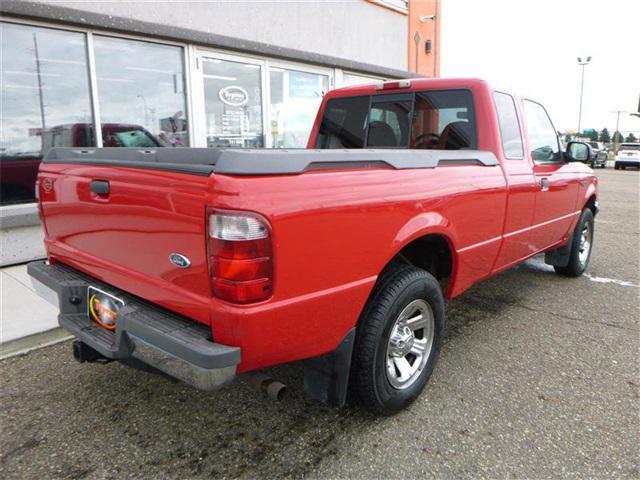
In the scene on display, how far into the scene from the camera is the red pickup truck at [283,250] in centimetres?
179

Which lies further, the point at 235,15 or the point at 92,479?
the point at 235,15

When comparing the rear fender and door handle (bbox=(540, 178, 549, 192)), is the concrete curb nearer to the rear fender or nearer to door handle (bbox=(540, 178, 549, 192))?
the rear fender

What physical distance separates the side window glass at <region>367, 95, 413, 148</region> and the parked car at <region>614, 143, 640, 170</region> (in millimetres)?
29962

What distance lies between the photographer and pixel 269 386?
2.12 meters

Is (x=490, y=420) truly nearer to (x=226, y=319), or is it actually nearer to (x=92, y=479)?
(x=226, y=319)

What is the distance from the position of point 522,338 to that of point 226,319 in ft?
8.90

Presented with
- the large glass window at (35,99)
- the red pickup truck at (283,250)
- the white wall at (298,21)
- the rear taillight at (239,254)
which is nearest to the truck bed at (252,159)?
the red pickup truck at (283,250)

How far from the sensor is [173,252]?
6.42 ft

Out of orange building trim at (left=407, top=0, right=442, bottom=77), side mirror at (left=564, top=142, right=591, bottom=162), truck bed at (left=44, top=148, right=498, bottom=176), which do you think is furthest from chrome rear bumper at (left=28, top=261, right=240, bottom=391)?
orange building trim at (left=407, top=0, right=442, bottom=77)

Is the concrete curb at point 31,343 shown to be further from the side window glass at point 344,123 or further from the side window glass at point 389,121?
the side window glass at point 389,121

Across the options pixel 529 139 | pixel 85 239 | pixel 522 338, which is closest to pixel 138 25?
pixel 85 239

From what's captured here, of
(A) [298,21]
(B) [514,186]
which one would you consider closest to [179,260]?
(B) [514,186]

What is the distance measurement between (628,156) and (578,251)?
92.4 ft

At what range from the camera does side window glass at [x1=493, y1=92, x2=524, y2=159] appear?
351 cm
